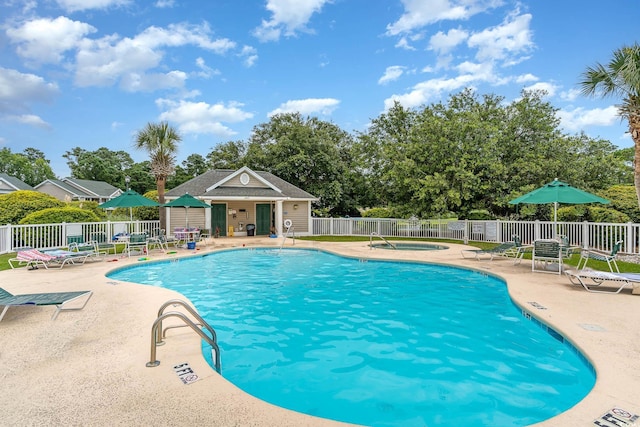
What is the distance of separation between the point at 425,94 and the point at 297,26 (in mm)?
10386

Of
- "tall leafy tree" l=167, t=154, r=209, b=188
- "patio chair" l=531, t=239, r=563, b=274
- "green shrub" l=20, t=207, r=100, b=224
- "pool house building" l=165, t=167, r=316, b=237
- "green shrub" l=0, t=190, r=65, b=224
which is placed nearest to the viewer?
"patio chair" l=531, t=239, r=563, b=274

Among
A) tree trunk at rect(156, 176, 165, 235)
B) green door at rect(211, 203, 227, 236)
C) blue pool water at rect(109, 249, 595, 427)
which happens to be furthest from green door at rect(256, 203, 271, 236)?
blue pool water at rect(109, 249, 595, 427)

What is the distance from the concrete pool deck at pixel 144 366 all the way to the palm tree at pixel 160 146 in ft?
39.5

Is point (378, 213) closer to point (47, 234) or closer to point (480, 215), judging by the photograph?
point (480, 215)

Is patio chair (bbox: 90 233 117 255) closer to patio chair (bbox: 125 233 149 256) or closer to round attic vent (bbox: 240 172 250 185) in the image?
patio chair (bbox: 125 233 149 256)

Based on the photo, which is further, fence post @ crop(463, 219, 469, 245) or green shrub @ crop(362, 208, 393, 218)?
green shrub @ crop(362, 208, 393, 218)

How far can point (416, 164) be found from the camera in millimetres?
21188

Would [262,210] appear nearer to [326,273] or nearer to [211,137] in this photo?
[326,273]

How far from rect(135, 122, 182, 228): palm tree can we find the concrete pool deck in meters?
12.0

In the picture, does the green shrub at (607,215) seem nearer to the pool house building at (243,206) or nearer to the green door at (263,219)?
the pool house building at (243,206)

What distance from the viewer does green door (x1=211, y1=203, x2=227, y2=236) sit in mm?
22000

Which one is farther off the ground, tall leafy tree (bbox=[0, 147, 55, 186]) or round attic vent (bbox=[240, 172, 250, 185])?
tall leafy tree (bbox=[0, 147, 55, 186])

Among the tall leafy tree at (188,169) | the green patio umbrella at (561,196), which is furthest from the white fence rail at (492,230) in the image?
the tall leafy tree at (188,169)

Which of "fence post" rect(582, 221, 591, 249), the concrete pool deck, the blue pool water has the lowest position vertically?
the blue pool water
